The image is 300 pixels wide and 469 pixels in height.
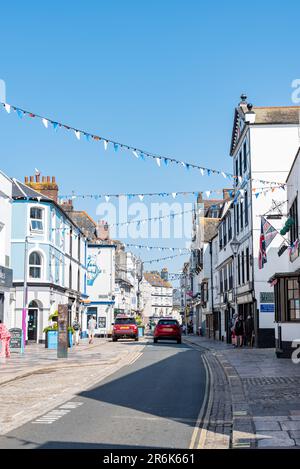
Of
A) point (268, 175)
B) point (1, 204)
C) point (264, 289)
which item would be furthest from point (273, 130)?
point (1, 204)

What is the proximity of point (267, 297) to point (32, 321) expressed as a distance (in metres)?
17.4

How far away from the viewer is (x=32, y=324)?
Result: 39688 mm

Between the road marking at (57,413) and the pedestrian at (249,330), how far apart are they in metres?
21.4

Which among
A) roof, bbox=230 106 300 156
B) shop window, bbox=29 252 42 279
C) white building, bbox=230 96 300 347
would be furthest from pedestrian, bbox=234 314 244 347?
shop window, bbox=29 252 42 279

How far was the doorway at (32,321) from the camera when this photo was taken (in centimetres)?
3944

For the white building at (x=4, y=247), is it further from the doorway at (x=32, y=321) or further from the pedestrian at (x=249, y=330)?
the pedestrian at (x=249, y=330)

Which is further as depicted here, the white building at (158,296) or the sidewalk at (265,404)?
the white building at (158,296)

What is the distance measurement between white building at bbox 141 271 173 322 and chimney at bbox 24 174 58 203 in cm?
10713

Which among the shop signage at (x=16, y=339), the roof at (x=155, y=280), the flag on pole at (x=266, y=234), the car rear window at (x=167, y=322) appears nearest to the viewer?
the flag on pole at (x=266, y=234)

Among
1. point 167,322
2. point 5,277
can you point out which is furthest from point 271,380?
point 167,322

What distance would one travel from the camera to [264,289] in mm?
30438

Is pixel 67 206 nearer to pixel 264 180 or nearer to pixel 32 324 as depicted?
pixel 32 324

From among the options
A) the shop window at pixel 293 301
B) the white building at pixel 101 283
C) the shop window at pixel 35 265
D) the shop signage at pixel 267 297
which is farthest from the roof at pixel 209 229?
the shop window at pixel 293 301

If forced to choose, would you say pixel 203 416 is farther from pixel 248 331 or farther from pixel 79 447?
pixel 248 331
